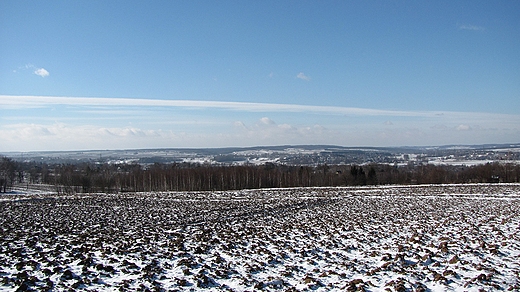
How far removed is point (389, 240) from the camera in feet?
45.2

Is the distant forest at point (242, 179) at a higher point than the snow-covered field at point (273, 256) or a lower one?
lower

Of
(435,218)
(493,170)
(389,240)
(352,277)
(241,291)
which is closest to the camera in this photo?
(241,291)

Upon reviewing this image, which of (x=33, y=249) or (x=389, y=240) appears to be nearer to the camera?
(x=33, y=249)

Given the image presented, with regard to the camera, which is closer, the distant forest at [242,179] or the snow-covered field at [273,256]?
the snow-covered field at [273,256]

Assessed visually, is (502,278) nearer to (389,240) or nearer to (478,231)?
(389,240)

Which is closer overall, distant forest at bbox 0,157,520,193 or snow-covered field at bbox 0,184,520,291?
snow-covered field at bbox 0,184,520,291

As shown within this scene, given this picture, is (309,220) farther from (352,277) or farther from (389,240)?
(352,277)

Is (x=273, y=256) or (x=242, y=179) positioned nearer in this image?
(x=273, y=256)

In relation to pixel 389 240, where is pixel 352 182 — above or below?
below

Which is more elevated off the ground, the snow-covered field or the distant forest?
the snow-covered field

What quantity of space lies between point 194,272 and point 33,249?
23.2 feet

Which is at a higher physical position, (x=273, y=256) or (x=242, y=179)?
(x=273, y=256)

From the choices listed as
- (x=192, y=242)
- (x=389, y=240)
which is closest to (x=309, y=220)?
(x=389, y=240)

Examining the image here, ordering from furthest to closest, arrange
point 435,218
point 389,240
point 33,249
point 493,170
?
point 493,170
point 435,218
point 389,240
point 33,249
